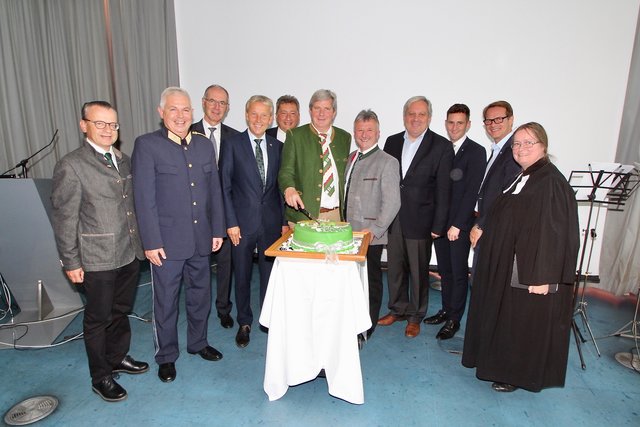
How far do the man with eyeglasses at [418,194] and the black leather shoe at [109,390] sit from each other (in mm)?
1983

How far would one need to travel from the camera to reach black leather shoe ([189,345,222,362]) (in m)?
2.65

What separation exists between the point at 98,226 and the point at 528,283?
238cm

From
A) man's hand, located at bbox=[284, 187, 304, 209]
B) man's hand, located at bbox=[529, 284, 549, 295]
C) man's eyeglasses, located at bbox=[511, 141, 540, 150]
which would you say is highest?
man's eyeglasses, located at bbox=[511, 141, 540, 150]

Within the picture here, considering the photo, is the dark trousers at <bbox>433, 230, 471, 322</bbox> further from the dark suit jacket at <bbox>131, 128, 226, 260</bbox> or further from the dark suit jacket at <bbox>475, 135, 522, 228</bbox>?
the dark suit jacket at <bbox>131, 128, 226, 260</bbox>

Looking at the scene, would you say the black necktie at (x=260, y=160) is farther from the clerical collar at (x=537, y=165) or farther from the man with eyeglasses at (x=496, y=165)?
the clerical collar at (x=537, y=165)

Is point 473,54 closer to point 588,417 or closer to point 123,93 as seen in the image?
point 588,417

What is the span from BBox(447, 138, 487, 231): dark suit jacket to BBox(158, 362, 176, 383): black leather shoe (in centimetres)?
219

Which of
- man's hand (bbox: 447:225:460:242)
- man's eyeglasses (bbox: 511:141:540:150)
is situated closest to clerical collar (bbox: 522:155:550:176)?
man's eyeglasses (bbox: 511:141:540:150)

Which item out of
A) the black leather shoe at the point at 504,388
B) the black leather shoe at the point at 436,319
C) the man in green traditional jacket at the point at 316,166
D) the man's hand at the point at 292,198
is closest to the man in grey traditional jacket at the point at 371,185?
the man in green traditional jacket at the point at 316,166

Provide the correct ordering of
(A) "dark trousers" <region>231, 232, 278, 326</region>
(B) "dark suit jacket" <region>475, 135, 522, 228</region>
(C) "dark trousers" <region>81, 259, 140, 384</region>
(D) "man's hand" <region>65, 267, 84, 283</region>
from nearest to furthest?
(D) "man's hand" <region>65, 267, 84, 283</region> < (C) "dark trousers" <region>81, 259, 140, 384</region> < (B) "dark suit jacket" <region>475, 135, 522, 228</region> < (A) "dark trousers" <region>231, 232, 278, 326</region>

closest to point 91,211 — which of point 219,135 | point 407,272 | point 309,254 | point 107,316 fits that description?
point 107,316

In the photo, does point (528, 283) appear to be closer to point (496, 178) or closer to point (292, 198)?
point (496, 178)

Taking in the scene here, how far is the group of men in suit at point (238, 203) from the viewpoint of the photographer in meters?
2.10

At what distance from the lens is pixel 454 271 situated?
9.85 feet
